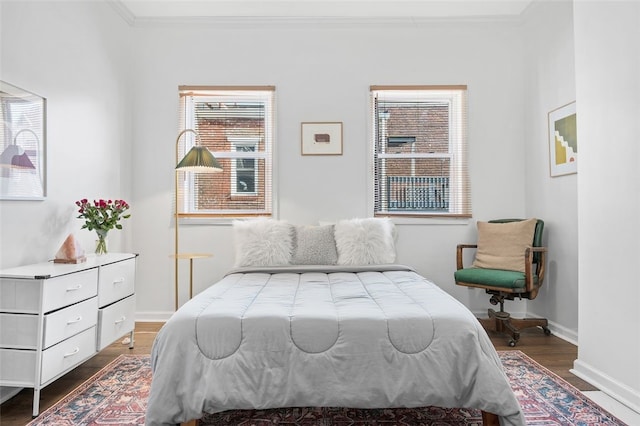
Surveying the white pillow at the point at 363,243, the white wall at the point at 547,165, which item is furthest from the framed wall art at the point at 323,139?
the white wall at the point at 547,165

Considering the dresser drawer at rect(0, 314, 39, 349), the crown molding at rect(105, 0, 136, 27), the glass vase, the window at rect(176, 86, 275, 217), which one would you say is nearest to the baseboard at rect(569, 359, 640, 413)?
the window at rect(176, 86, 275, 217)

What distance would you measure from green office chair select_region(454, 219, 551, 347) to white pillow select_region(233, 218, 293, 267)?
156 cm

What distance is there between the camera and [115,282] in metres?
2.61

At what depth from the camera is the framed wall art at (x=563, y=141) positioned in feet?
9.84

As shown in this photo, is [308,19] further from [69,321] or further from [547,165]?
[69,321]

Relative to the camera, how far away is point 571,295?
3061 millimetres

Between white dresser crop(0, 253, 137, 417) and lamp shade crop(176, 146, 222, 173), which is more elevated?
lamp shade crop(176, 146, 222, 173)

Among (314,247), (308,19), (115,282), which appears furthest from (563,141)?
(115,282)

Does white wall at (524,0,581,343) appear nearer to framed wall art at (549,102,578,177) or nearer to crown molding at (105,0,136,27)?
framed wall art at (549,102,578,177)

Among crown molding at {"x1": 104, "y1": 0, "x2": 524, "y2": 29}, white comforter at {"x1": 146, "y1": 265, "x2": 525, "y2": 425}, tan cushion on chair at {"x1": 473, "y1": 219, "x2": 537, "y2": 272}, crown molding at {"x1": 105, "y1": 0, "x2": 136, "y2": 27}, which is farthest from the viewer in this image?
crown molding at {"x1": 104, "y1": 0, "x2": 524, "y2": 29}

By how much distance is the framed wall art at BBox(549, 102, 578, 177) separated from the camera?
9.84 feet

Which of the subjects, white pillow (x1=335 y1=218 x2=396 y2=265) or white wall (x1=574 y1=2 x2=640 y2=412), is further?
white pillow (x1=335 y1=218 x2=396 y2=265)

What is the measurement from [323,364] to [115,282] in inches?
71.3

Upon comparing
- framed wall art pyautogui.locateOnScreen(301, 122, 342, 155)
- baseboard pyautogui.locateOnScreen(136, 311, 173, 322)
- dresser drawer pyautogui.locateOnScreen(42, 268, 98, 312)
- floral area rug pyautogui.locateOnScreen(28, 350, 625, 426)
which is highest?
framed wall art pyautogui.locateOnScreen(301, 122, 342, 155)
